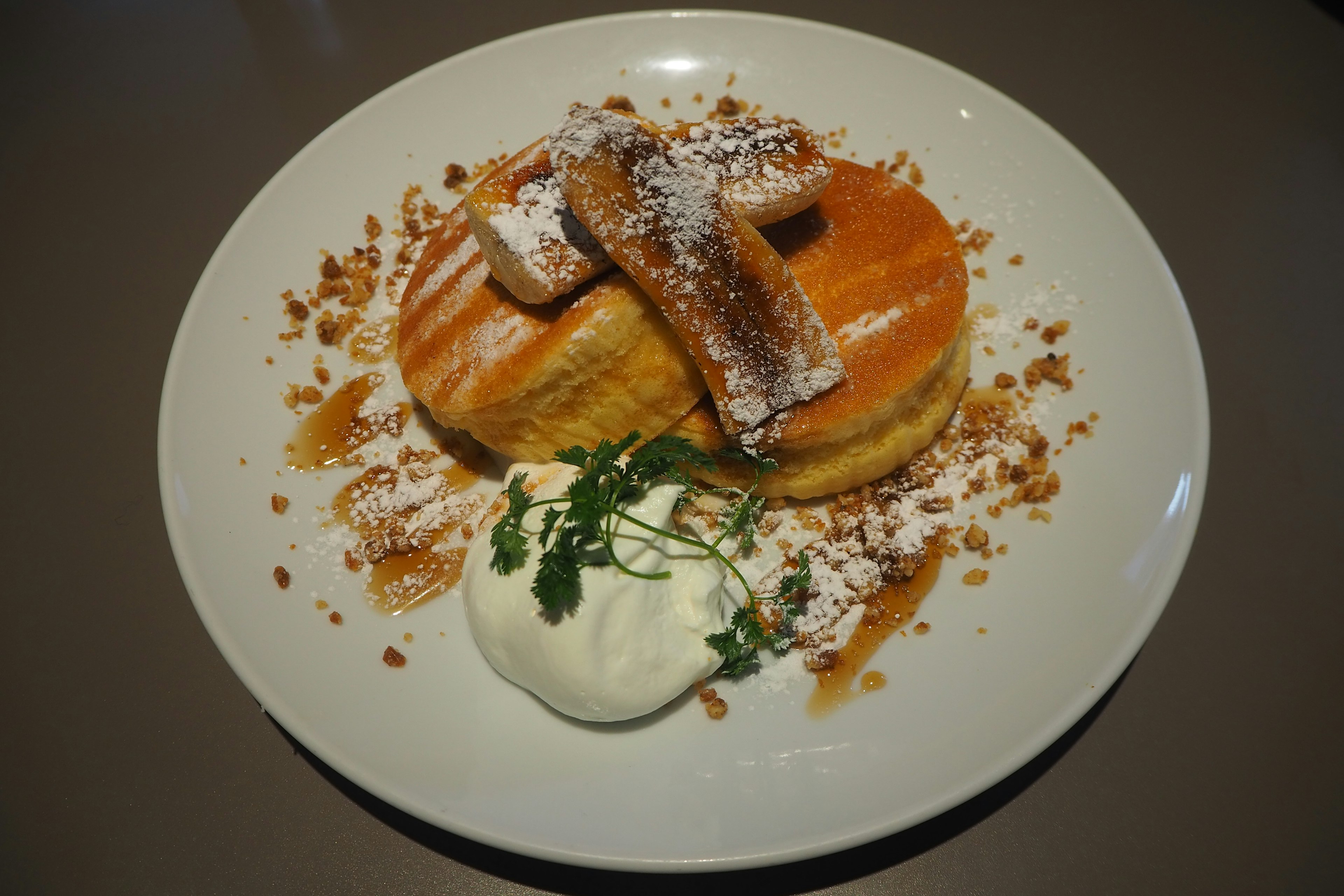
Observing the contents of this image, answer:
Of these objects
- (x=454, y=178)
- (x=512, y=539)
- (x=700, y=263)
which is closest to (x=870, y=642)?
(x=512, y=539)

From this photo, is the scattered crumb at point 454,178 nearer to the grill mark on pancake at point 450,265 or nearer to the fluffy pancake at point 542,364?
the grill mark on pancake at point 450,265

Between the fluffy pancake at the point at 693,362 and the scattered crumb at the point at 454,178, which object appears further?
the scattered crumb at the point at 454,178

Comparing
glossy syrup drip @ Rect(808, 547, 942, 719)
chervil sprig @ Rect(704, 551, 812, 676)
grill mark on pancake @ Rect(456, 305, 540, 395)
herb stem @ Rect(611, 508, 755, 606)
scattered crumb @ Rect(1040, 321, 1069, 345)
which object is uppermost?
grill mark on pancake @ Rect(456, 305, 540, 395)

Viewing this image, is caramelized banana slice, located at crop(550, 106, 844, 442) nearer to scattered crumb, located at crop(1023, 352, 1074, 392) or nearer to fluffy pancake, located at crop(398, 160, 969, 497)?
fluffy pancake, located at crop(398, 160, 969, 497)

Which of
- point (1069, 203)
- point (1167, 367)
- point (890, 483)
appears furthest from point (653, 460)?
point (1069, 203)

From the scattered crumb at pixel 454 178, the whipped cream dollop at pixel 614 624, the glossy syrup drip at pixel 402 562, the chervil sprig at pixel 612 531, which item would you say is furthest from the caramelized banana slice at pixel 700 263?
the scattered crumb at pixel 454 178

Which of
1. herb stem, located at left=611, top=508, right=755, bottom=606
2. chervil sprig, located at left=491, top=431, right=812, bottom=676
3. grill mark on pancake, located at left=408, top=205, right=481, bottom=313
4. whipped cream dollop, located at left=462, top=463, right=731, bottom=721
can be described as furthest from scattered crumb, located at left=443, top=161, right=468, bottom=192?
herb stem, located at left=611, top=508, right=755, bottom=606
